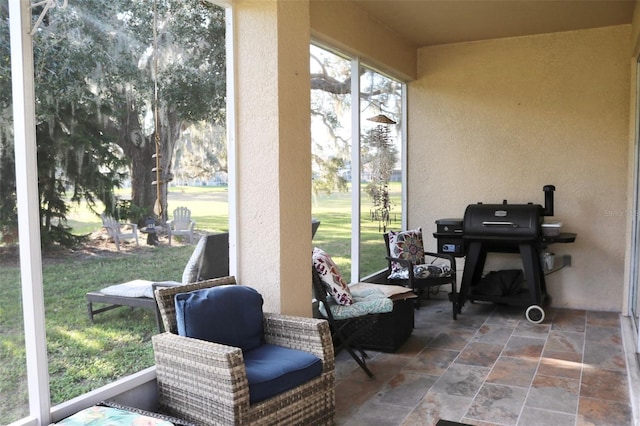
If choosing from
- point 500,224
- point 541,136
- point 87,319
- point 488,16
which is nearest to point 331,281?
point 87,319

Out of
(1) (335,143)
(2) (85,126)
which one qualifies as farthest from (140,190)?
(1) (335,143)

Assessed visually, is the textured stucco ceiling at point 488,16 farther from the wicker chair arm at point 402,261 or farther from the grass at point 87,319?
the grass at point 87,319

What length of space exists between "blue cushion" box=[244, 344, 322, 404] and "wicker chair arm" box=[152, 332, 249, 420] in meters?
0.08

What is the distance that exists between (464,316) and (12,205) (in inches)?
161

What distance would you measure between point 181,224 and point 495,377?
223cm

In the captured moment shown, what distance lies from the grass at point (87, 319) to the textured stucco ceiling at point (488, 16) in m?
2.60

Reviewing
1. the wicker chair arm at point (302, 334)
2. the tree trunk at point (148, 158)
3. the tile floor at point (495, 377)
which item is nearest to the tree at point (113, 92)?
the tree trunk at point (148, 158)

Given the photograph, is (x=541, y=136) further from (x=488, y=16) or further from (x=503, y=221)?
(x=488, y=16)

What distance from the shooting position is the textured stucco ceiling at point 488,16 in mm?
4527

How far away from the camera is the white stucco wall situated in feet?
17.1

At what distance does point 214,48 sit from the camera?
10.3 ft

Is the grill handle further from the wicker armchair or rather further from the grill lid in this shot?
the wicker armchair

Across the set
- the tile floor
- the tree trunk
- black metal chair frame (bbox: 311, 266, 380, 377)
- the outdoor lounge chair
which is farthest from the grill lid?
the tree trunk

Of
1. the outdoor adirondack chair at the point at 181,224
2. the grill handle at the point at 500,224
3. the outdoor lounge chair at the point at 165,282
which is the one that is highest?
the outdoor adirondack chair at the point at 181,224
